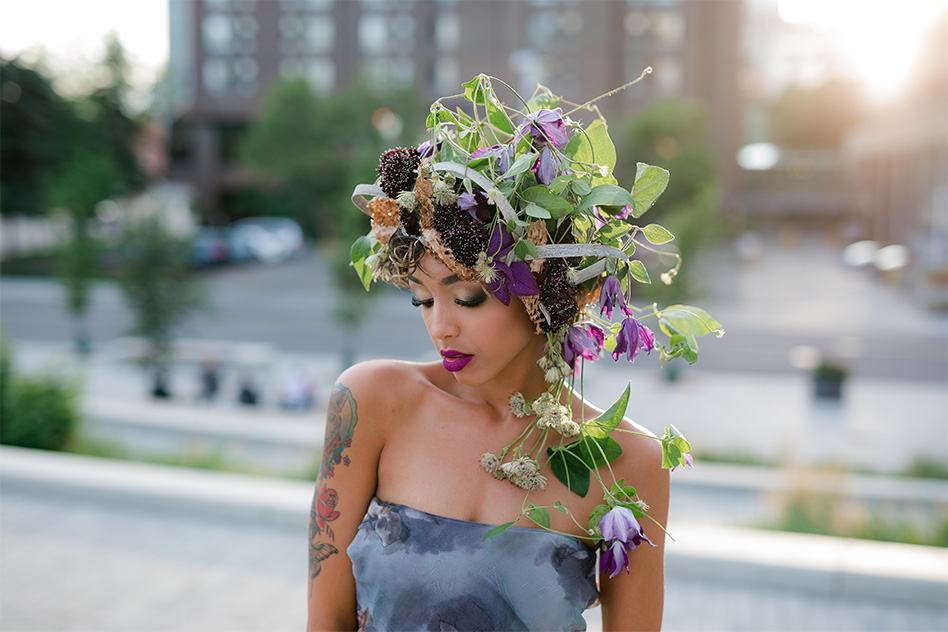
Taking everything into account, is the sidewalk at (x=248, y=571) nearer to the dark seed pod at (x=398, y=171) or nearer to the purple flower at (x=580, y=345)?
the purple flower at (x=580, y=345)

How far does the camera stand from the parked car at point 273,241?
39.6m

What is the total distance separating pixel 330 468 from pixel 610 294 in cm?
92

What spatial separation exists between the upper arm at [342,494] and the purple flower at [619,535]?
26.5 inches

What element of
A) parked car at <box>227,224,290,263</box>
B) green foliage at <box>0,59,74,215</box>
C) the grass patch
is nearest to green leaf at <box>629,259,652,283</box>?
the grass patch

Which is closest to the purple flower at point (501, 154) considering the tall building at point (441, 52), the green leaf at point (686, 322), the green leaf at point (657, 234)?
the green leaf at point (657, 234)

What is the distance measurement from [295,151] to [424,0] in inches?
718

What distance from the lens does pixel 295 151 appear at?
37.8 metres

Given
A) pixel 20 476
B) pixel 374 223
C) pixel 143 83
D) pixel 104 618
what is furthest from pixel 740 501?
pixel 143 83

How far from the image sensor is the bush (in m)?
9.32

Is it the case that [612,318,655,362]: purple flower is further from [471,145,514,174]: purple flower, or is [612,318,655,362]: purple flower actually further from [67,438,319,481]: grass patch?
[67,438,319,481]: grass patch

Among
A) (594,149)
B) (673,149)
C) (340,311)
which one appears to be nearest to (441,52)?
(673,149)

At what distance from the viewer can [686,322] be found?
214 cm

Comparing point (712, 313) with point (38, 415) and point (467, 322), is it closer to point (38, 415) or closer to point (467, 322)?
point (38, 415)

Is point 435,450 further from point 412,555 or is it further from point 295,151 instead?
point 295,151
